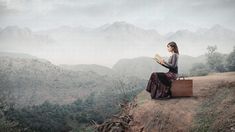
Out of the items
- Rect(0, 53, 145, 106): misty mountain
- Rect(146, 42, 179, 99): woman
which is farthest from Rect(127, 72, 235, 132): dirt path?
Rect(0, 53, 145, 106): misty mountain

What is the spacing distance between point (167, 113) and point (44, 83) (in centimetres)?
9259

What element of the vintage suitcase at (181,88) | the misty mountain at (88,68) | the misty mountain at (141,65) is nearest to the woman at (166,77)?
the vintage suitcase at (181,88)

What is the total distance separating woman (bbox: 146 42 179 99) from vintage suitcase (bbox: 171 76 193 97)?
0.16 m

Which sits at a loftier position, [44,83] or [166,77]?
[166,77]

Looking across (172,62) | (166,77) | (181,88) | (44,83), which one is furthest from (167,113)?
(44,83)

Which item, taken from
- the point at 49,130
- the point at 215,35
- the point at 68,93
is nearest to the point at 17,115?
the point at 49,130

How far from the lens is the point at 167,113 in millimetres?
10180

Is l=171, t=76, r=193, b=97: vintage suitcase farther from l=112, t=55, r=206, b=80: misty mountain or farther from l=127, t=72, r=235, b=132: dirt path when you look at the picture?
l=112, t=55, r=206, b=80: misty mountain

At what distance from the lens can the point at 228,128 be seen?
8.17 metres

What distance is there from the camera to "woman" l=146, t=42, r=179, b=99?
35.2 ft

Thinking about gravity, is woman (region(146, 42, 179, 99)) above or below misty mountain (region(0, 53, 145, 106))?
above

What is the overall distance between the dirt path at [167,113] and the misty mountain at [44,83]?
70.7 m

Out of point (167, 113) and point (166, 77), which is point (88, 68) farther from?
point (167, 113)

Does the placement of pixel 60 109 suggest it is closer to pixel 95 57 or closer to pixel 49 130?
pixel 49 130
